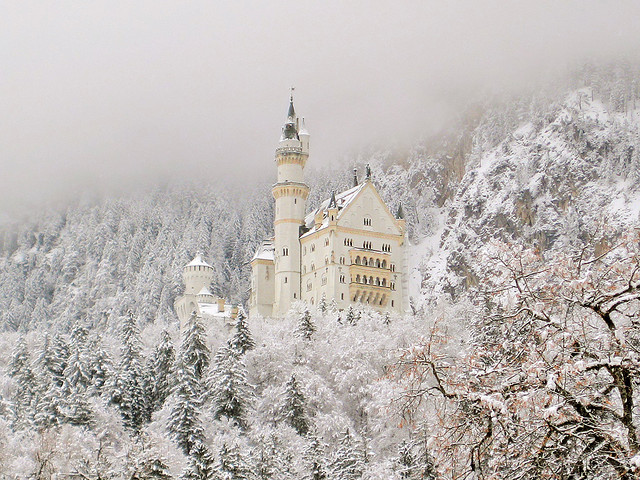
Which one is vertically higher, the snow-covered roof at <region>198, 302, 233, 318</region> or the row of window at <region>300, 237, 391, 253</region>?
the row of window at <region>300, 237, 391, 253</region>

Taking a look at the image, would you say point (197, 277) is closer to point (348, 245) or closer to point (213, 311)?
point (213, 311)

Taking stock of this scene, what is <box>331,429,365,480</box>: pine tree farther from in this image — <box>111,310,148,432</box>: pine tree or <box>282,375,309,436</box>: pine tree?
<box>111,310,148,432</box>: pine tree

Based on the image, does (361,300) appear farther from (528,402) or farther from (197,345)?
(528,402)

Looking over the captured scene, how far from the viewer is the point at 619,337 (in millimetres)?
12758

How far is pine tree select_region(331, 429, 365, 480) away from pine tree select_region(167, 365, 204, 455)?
10.3m

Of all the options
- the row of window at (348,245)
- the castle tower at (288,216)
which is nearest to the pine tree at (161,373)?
the row of window at (348,245)

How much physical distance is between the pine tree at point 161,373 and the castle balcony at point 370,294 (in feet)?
134

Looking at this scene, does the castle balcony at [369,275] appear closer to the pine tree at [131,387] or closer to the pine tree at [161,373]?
the pine tree at [161,373]

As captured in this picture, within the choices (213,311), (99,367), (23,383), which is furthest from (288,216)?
(23,383)

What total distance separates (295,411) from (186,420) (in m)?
8.25

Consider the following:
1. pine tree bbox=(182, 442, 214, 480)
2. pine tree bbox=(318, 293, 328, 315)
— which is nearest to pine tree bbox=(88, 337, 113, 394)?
pine tree bbox=(182, 442, 214, 480)

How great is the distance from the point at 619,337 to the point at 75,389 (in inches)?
2351

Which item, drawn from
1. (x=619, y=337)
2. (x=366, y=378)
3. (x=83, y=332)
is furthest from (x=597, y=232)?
(x=83, y=332)

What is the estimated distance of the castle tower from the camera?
116438mm
